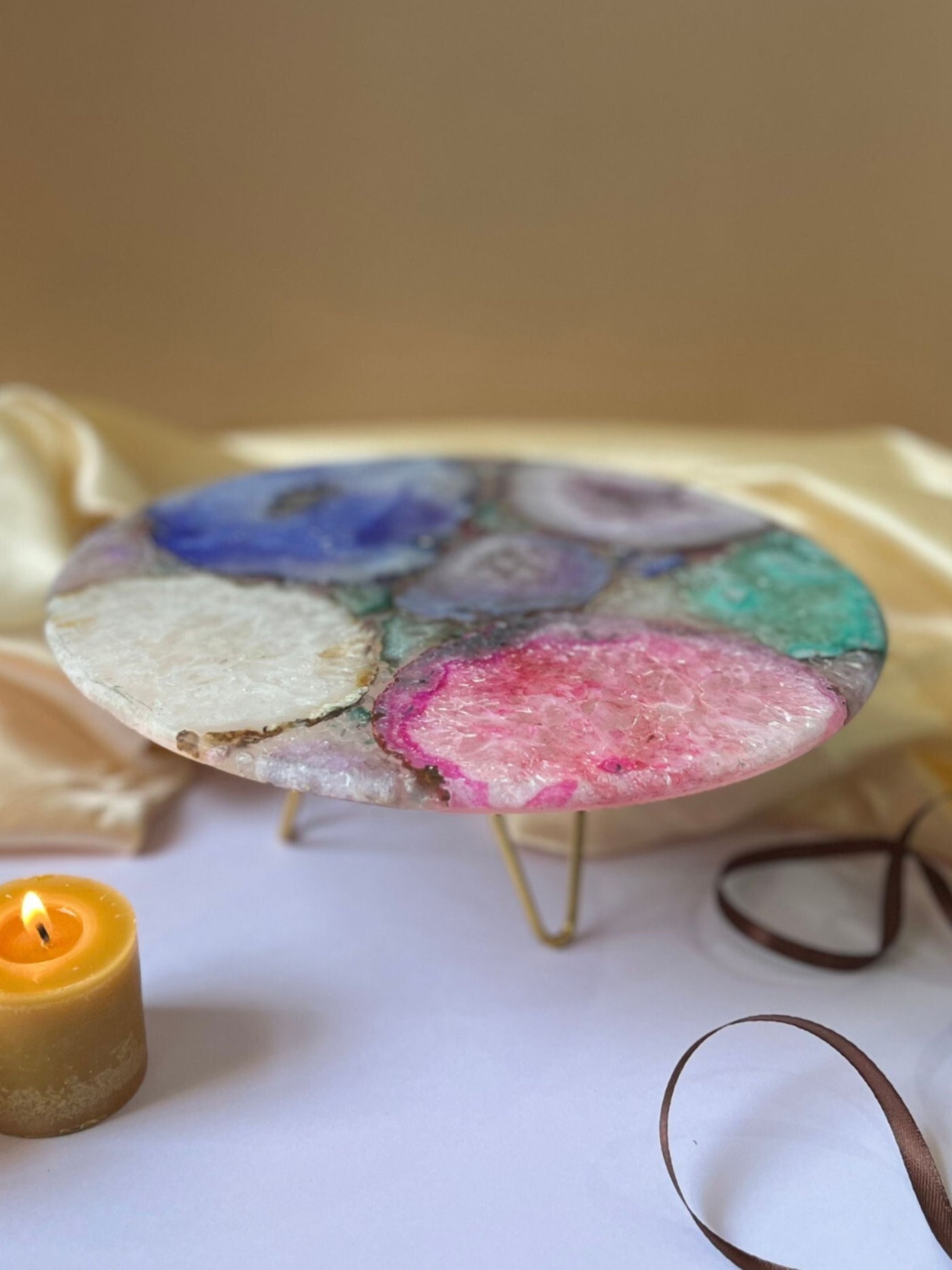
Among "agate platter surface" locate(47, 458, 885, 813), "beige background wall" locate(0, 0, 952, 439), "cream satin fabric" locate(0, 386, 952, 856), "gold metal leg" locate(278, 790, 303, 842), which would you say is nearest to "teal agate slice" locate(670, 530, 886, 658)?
"agate platter surface" locate(47, 458, 885, 813)

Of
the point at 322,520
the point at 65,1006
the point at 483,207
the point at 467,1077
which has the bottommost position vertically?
the point at 467,1077

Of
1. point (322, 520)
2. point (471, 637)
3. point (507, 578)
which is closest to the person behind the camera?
point (471, 637)

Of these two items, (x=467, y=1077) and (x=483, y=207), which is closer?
(x=467, y=1077)

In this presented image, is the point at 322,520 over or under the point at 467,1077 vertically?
over

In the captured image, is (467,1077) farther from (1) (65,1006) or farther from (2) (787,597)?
(2) (787,597)

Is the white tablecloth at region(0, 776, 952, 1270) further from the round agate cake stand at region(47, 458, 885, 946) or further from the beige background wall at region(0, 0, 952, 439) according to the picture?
the beige background wall at region(0, 0, 952, 439)

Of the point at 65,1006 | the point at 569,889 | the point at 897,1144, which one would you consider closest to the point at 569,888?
the point at 569,889

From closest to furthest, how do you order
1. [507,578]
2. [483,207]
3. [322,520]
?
[507,578]
[322,520]
[483,207]
